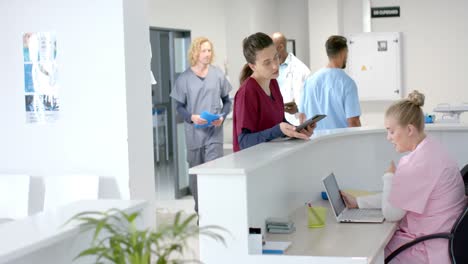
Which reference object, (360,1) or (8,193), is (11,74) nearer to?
(8,193)

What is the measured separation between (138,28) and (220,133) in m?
1.88

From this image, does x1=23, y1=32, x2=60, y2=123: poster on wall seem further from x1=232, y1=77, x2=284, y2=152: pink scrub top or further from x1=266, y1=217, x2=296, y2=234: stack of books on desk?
x1=266, y1=217, x2=296, y2=234: stack of books on desk

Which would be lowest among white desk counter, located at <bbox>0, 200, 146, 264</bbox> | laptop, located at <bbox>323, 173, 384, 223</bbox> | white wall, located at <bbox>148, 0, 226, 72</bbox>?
laptop, located at <bbox>323, 173, 384, 223</bbox>

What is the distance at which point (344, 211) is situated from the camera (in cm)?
407

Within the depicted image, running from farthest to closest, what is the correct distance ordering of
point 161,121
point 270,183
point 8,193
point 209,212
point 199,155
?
point 161,121 → point 199,155 → point 8,193 → point 270,183 → point 209,212

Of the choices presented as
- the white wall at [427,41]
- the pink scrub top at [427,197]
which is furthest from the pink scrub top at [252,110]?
the white wall at [427,41]

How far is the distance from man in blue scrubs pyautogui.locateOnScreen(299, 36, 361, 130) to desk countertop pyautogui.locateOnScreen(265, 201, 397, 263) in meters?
2.39

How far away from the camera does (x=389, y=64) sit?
11.2 metres

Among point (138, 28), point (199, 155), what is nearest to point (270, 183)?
point (138, 28)

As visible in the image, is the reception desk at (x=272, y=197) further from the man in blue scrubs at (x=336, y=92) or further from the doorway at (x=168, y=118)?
the doorway at (x=168, y=118)

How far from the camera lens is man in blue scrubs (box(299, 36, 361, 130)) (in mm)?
6211

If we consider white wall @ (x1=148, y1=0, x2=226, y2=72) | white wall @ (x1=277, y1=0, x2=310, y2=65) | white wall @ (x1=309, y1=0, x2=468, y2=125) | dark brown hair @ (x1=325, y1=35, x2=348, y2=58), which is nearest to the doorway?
white wall @ (x1=148, y1=0, x2=226, y2=72)

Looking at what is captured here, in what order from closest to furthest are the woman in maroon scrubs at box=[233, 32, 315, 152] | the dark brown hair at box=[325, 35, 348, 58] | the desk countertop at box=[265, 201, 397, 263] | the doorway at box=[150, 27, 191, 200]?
1. the desk countertop at box=[265, 201, 397, 263]
2. the woman in maroon scrubs at box=[233, 32, 315, 152]
3. the dark brown hair at box=[325, 35, 348, 58]
4. the doorway at box=[150, 27, 191, 200]

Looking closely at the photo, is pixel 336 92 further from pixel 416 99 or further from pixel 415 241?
pixel 415 241
